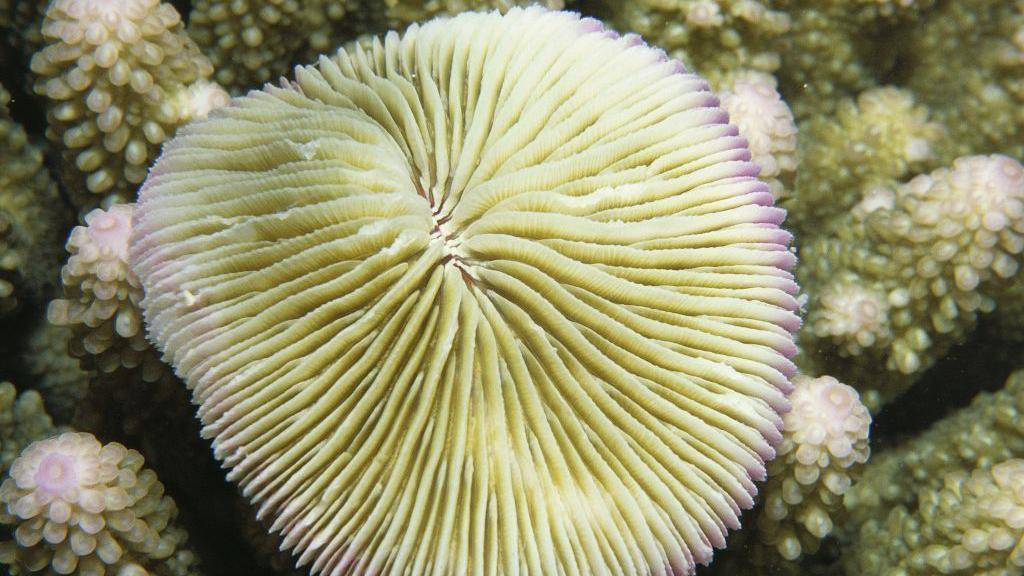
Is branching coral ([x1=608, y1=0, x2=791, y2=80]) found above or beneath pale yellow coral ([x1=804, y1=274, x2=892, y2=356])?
above

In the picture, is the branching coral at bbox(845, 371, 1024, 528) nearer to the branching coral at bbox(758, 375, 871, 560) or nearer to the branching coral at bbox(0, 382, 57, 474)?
the branching coral at bbox(758, 375, 871, 560)

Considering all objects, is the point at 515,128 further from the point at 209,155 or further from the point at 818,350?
the point at 818,350

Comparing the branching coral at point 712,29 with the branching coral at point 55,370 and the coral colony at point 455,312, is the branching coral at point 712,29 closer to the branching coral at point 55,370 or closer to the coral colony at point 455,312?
the coral colony at point 455,312

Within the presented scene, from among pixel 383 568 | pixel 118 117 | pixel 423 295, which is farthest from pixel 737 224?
pixel 118 117

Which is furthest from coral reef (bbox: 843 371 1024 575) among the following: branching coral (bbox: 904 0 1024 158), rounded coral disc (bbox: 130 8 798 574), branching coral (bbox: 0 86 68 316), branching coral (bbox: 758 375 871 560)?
branching coral (bbox: 0 86 68 316)

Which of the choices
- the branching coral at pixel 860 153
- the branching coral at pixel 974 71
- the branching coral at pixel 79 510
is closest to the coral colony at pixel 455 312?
the branching coral at pixel 79 510

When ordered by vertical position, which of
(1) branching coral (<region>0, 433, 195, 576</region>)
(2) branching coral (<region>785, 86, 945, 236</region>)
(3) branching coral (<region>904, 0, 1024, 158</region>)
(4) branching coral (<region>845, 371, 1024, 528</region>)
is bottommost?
(4) branching coral (<region>845, 371, 1024, 528</region>)

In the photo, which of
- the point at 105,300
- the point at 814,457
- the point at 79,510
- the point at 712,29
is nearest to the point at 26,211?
the point at 105,300

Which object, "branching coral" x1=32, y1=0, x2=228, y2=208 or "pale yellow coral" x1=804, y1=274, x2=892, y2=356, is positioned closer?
"branching coral" x1=32, y1=0, x2=228, y2=208
